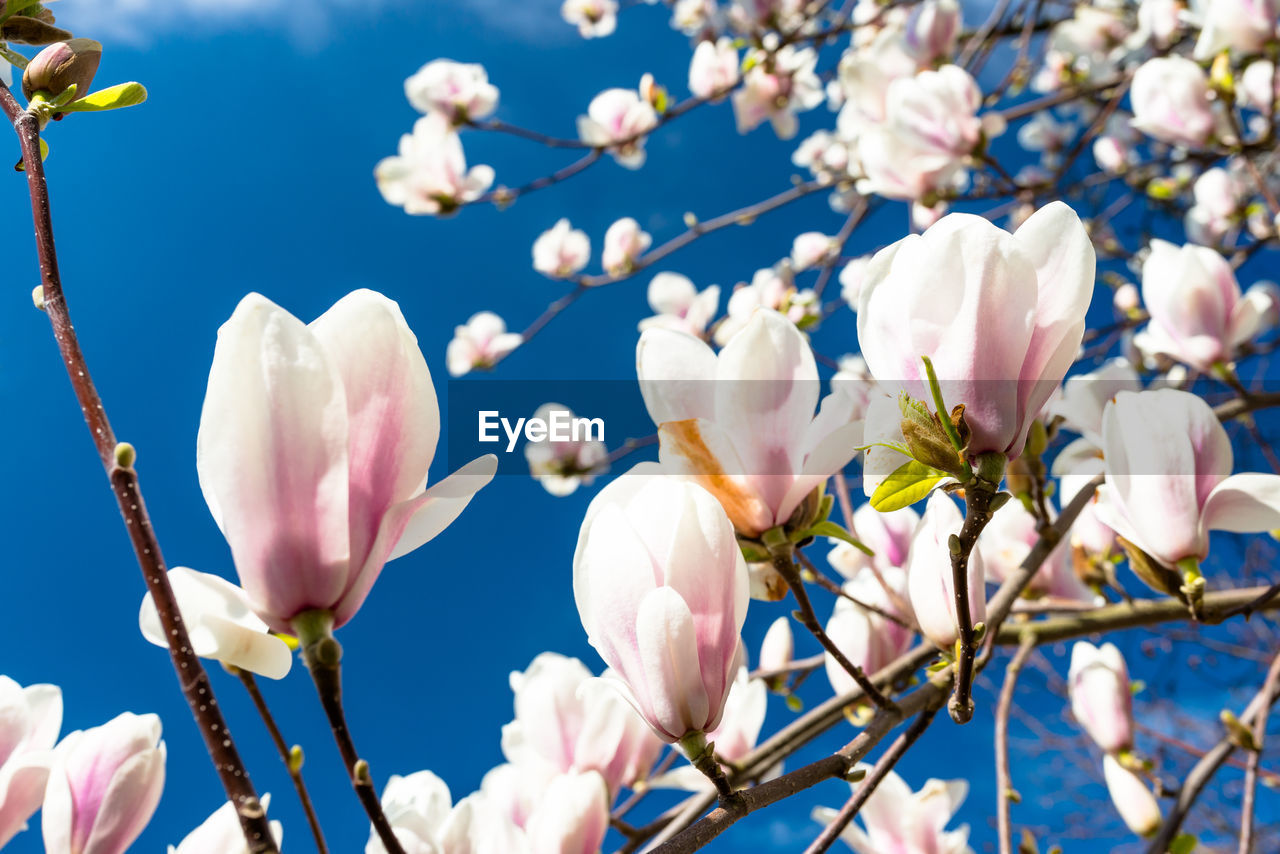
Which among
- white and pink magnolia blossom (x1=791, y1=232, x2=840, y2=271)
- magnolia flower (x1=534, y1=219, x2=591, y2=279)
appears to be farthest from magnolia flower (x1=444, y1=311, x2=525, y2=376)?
white and pink magnolia blossom (x1=791, y1=232, x2=840, y2=271)

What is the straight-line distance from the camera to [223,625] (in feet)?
1.11

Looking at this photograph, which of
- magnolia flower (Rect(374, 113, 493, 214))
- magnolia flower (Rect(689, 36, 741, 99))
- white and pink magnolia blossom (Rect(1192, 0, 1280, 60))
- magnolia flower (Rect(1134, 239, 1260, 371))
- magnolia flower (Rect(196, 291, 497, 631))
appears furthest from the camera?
magnolia flower (Rect(689, 36, 741, 99))

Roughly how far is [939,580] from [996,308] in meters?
0.26

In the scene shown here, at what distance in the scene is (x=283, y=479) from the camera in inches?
13.5

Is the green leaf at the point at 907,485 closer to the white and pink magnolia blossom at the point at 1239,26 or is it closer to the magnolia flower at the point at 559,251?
the white and pink magnolia blossom at the point at 1239,26

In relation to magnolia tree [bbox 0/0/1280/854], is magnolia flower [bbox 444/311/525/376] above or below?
above

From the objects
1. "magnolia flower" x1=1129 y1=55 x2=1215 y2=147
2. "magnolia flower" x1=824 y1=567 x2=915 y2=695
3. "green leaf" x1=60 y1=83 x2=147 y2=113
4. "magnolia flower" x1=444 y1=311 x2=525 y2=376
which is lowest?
"magnolia flower" x1=824 y1=567 x2=915 y2=695

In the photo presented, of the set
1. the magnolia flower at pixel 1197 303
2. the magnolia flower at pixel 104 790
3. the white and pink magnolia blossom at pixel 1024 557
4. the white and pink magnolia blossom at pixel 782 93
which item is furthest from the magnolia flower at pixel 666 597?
the white and pink magnolia blossom at pixel 782 93

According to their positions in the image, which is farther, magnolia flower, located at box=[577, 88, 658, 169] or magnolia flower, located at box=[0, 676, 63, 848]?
magnolia flower, located at box=[577, 88, 658, 169]

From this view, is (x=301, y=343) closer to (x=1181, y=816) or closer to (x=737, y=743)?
(x=737, y=743)

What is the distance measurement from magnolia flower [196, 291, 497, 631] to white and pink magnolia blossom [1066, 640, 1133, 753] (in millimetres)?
857

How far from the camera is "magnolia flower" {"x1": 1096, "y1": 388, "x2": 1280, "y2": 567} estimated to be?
0.58m

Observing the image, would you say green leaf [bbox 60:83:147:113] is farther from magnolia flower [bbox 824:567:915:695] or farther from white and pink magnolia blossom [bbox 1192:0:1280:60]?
white and pink magnolia blossom [bbox 1192:0:1280:60]

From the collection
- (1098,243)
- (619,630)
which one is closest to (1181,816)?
(619,630)
